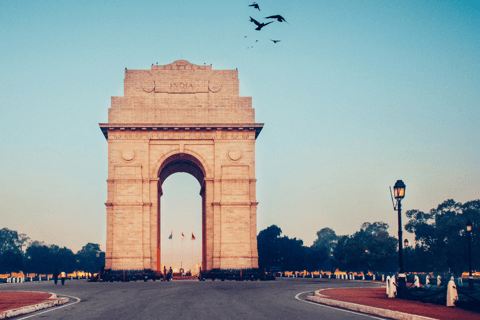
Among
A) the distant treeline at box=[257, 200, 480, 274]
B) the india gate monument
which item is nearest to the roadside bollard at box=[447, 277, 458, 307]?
the india gate monument

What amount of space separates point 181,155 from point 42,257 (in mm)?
78912

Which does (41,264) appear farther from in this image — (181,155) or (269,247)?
(181,155)

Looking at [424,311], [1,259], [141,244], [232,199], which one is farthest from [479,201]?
[1,259]

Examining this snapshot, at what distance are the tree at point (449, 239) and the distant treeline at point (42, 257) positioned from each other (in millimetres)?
66867

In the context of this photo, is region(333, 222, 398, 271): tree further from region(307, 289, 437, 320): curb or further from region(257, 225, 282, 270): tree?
region(307, 289, 437, 320): curb

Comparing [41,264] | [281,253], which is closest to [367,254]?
[281,253]

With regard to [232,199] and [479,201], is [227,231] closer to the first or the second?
[232,199]

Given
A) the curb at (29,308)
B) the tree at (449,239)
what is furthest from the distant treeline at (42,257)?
the curb at (29,308)

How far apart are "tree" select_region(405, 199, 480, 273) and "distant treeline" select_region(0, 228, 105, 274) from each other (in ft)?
219

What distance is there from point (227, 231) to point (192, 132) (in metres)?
9.80

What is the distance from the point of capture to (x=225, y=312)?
16.2 meters

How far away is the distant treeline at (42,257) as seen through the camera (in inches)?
4198

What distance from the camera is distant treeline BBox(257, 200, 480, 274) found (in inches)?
3292

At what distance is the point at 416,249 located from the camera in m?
94.4
